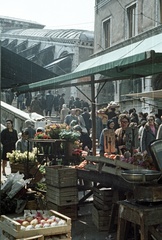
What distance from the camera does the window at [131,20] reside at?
4965 mm

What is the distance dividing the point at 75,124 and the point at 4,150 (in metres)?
0.98

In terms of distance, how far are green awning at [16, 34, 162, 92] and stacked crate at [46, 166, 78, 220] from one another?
1177 mm

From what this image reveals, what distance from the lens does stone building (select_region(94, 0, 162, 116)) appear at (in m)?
4.96

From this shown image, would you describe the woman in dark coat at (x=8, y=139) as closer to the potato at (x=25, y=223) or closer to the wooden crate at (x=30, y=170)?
the wooden crate at (x=30, y=170)

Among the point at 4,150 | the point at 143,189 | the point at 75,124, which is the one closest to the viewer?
the point at 143,189

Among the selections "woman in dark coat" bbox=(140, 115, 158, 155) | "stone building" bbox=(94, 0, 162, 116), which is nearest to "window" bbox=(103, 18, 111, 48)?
"stone building" bbox=(94, 0, 162, 116)

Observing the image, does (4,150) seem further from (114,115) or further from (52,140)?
(114,115)

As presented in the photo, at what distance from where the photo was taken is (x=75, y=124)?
5246 mm

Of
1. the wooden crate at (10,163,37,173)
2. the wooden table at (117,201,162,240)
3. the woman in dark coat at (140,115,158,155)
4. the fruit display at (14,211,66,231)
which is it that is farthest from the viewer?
the wooden crate at (10,163,37,173)

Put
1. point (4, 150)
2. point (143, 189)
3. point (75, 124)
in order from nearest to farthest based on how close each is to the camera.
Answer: point (143, 189) < point (4, 150) < point (75, 124)

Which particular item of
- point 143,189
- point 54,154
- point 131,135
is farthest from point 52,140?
point 143,189

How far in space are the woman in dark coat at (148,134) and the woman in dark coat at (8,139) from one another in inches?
59.6

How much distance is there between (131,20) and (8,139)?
2114 millimetres

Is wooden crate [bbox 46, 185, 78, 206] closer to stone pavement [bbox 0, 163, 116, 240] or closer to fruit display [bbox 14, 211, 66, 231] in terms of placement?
stone pavement [bbox 0, 163, 116, 240]
